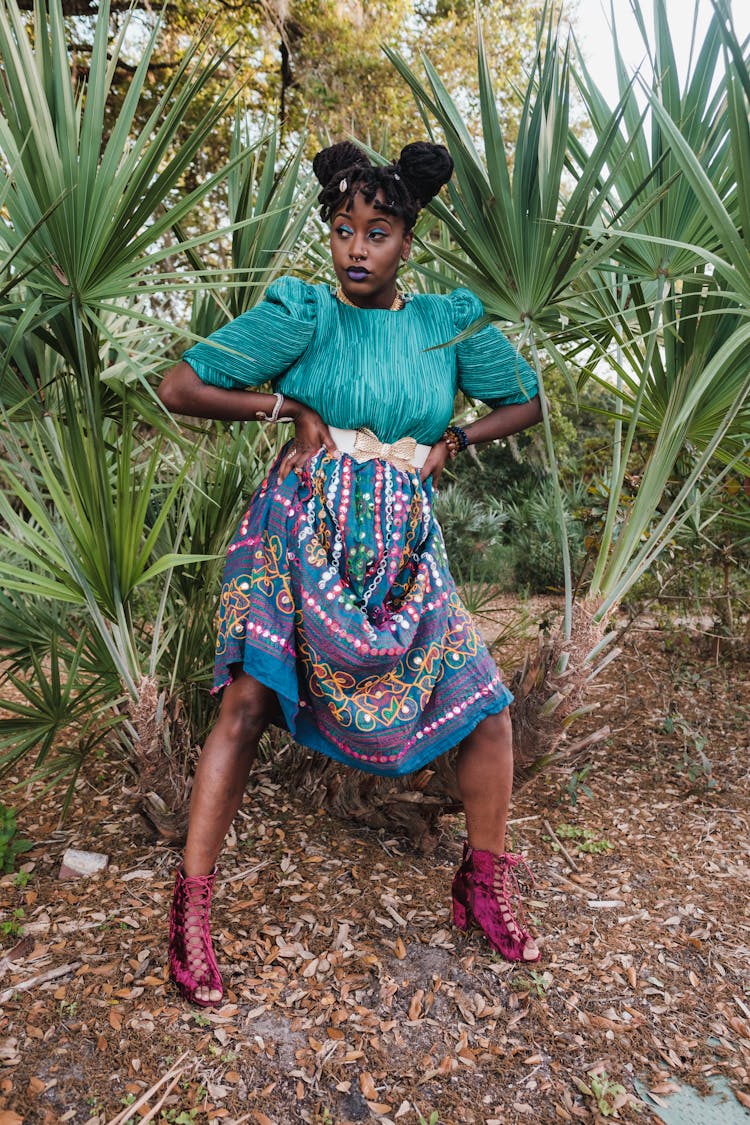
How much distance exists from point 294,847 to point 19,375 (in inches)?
59.7

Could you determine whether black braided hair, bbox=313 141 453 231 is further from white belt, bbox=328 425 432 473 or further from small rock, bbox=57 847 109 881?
small rock, bbox=57 847 109 881

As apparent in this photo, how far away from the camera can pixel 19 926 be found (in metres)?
2.00

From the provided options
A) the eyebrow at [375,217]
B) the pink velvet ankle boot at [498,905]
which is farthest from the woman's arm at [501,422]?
the pink velvet ankle boot at [498,905]

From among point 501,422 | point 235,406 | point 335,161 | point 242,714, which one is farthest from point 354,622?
point 335,161

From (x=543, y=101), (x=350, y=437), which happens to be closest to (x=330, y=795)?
(x=350, y=437)

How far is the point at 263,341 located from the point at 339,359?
168 millimetres

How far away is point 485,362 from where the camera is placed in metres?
1.98

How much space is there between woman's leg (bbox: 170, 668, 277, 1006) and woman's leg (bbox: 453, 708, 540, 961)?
0.51 m

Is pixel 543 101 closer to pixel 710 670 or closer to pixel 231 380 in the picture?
pixel 231 380

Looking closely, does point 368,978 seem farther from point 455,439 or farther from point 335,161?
point 335,161

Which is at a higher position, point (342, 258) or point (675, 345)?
point (342, 258)

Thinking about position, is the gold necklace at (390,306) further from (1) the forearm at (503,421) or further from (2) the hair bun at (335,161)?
(1) the forearm at (503,421)

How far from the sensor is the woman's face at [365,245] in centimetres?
177

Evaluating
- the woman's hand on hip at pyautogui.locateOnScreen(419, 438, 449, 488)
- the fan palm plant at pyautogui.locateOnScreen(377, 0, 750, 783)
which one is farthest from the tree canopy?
the woman's hand on hip at pyautogui.locateOnScreen(419, 438, 449, 488)
